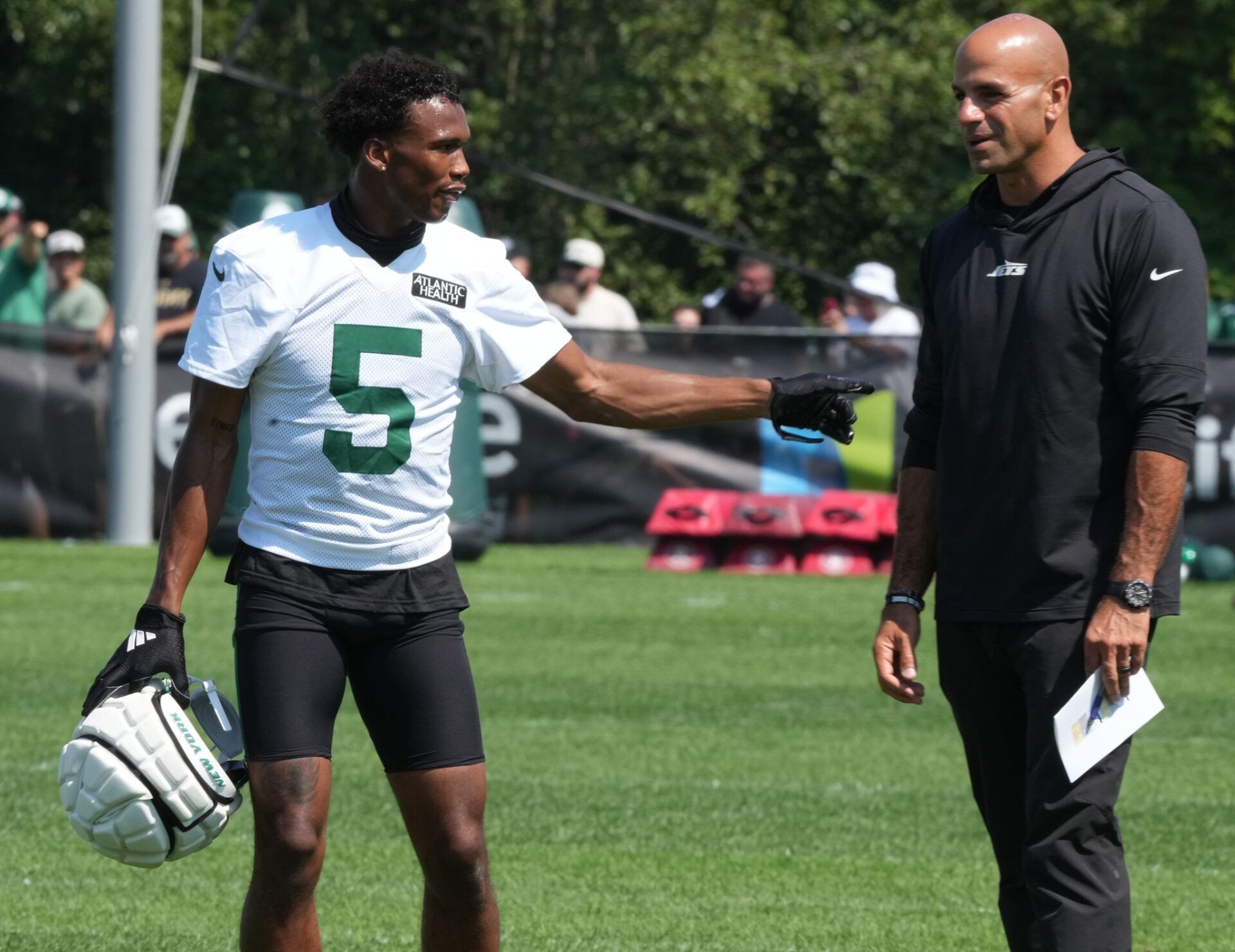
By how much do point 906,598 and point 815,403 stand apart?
54 cm

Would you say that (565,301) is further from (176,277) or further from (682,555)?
(176,277)

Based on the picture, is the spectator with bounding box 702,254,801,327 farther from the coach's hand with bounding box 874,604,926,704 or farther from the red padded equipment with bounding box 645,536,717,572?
the coach's hand with bounding box 874,604,926,704

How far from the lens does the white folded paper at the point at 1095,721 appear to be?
418cm

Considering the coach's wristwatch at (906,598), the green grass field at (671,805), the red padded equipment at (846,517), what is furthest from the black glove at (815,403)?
the red padded equipment at (846,517)

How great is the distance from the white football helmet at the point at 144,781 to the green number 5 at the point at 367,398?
0.64m

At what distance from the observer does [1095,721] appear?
4.20 m

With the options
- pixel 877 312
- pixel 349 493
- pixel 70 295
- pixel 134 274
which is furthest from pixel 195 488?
pixel 70 295

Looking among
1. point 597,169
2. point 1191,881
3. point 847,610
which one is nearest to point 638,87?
point 597,169

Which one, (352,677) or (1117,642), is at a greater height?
(1117,642)

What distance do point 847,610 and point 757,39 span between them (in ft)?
72.6

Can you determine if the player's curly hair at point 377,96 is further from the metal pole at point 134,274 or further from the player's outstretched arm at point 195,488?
the metal pole at point 134,274

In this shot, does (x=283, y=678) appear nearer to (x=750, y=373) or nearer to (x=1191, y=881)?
(x=1191, y=881)

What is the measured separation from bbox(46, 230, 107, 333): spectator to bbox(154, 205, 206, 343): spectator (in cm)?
53

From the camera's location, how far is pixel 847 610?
13.0 meters
